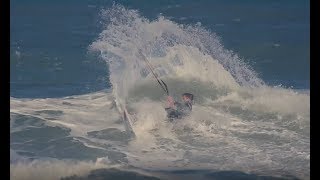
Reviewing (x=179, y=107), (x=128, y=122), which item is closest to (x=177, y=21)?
(x=179, y=107)

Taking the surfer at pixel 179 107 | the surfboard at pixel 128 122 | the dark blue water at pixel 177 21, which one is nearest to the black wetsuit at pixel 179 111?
the surfer at pixel 179 107

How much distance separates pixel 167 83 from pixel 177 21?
33cm

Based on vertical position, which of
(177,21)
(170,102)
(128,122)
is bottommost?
(128,122)

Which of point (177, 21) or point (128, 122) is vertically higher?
point (177, 21)

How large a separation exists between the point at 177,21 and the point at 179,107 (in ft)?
1.49

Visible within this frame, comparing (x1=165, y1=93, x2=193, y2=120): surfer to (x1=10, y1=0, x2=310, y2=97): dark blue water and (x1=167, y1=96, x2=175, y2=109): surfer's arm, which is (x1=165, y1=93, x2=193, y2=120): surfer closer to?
(x1=167, y1=96, x2=175, y2=109): surfer's arm

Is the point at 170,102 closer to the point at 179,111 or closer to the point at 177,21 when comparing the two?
the point at 179,111

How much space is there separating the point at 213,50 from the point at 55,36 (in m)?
0.84

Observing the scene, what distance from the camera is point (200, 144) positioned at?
3.52 metres

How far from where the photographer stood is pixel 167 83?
11.7 feet

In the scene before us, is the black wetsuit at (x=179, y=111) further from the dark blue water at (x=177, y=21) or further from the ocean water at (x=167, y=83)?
the dark blue water at (x=177, y=21)

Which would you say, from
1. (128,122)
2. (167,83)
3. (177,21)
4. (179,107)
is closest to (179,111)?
(179,107)
